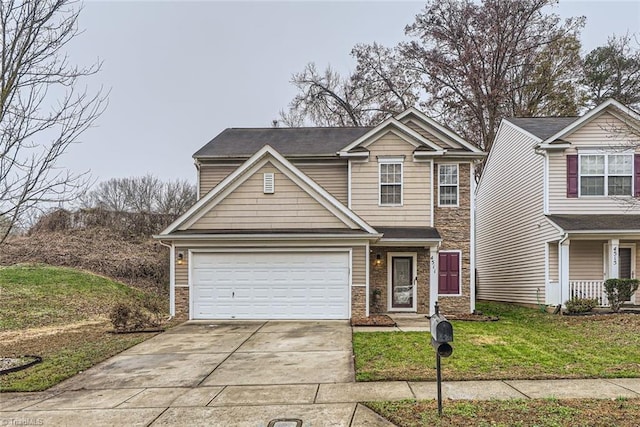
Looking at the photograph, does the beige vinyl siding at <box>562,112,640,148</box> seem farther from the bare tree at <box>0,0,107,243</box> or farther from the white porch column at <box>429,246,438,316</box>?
the bare tree at <box>0,0,107,243</box>

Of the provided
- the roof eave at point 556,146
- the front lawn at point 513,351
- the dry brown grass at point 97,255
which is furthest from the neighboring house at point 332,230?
the dry brown grass at point 97,255

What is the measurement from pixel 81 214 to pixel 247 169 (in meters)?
14.6

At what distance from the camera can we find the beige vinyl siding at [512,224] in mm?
15547

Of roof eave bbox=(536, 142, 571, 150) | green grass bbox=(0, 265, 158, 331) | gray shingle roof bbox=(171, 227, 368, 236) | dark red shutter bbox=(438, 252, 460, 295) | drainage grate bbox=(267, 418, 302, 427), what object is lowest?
green grass bbox=(0, 265, 158, 331)

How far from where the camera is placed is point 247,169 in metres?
13.1

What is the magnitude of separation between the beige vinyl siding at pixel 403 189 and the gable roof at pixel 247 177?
1.86 m

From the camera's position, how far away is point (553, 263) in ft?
48.3

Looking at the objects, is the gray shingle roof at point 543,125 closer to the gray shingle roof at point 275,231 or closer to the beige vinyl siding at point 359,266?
the beige vinyl siding at point 359,266

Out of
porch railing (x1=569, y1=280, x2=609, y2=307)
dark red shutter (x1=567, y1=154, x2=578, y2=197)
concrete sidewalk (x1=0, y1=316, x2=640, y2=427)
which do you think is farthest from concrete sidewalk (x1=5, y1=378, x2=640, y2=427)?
dark red shutter (x1=567, y1=154, x2=578, y2=197)

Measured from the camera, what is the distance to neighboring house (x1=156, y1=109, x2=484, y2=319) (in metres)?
12.7

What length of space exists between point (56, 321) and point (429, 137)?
46.4 feet

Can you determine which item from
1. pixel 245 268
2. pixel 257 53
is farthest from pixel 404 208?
pixel 257 53

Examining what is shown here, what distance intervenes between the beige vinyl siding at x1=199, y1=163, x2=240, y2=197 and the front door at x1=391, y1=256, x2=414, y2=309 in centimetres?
673

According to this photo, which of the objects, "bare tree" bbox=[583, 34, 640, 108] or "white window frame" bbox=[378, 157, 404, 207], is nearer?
"white window frame" bbox=[378, 157, 404, 207]
